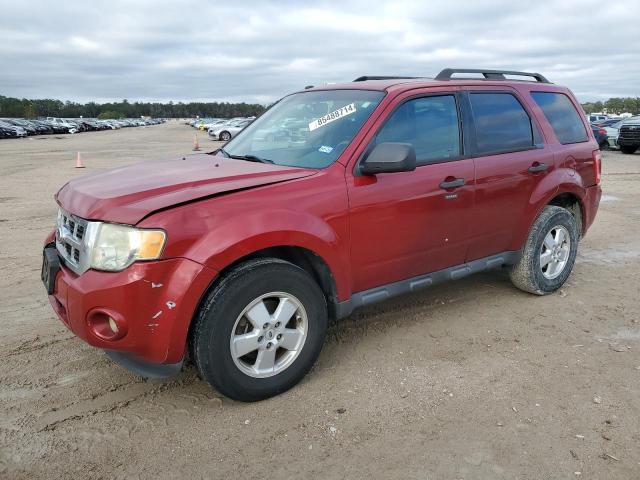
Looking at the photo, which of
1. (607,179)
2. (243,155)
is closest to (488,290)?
(243,155)

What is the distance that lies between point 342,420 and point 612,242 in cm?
544

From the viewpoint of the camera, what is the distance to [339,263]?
3.31m

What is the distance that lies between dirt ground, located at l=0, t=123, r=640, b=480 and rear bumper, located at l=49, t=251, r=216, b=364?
51cm

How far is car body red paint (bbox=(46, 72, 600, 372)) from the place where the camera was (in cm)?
271

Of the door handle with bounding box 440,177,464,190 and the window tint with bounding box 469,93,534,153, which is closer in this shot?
the door handle with bounding box 440,177,464,190

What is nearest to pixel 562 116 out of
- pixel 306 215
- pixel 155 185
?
pixel 306 215

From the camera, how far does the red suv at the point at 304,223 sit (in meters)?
2.73

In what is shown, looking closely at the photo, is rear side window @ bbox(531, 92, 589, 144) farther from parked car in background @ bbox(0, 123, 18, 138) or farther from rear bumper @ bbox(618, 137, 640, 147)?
parked car in background @ bbox(0, 123, 18, 138)

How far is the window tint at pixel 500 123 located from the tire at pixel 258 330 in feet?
6.38

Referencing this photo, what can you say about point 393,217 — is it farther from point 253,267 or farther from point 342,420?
point 342,420

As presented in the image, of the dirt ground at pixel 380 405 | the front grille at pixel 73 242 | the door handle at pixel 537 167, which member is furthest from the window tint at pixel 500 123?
the front grille at pixel 73 242

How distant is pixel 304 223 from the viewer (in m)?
3.09

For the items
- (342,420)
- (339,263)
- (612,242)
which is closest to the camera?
(342,420)

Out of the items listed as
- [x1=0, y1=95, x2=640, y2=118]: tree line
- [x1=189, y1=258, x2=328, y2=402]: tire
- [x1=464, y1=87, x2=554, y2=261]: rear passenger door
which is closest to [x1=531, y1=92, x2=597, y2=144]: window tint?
[x1=464, y1=87, x2=554, y2=261]: rear passenger door
